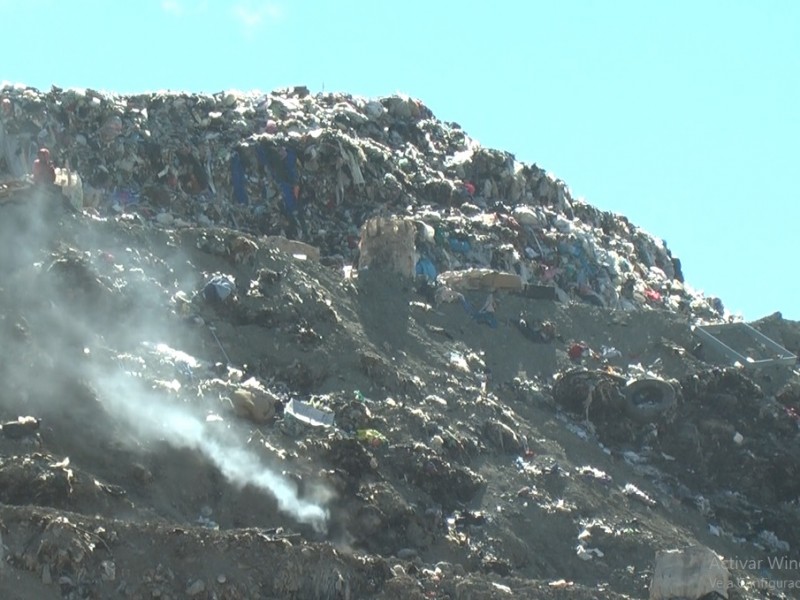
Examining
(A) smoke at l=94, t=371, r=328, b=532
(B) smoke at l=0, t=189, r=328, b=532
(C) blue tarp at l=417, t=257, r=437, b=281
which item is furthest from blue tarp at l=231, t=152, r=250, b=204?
(A) smoke at l=94, t=371, r=328, b=532

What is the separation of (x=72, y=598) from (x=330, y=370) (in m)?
7.65

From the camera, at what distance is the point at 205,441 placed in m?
18.0

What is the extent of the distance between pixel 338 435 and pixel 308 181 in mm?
11390

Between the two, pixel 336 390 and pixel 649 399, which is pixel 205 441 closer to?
pixel 336 390

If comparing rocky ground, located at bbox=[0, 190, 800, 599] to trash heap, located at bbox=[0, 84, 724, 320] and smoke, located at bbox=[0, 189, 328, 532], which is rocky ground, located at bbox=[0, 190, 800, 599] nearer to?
smoke, located at bbox=[0, 189, 328, 532]

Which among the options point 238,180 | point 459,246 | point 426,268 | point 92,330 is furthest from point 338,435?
point 238,180

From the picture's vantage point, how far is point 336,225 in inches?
1161

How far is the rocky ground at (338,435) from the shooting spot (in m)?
15.1

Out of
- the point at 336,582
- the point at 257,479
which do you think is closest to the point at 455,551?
the point at 257,479

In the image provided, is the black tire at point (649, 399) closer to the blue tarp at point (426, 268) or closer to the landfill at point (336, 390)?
the landfill at point (336, 390)

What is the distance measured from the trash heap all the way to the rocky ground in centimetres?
340

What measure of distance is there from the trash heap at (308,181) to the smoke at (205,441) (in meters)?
8.35

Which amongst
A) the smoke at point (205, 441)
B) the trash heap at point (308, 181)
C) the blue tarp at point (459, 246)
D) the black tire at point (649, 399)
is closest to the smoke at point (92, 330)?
the smoke at point (205, 441)

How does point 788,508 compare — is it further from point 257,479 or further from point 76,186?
point 76,186
